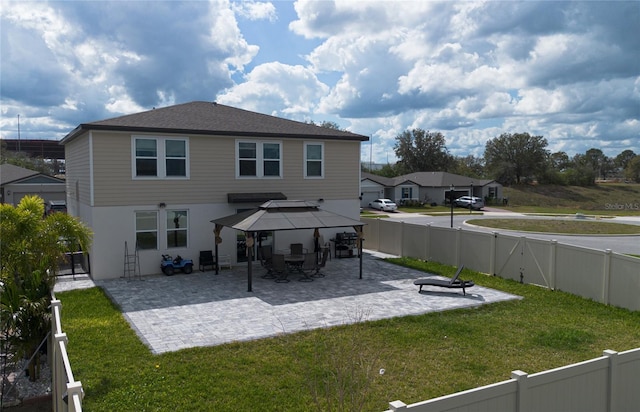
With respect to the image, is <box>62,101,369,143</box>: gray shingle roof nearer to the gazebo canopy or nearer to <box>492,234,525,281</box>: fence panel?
the gazebo canopy

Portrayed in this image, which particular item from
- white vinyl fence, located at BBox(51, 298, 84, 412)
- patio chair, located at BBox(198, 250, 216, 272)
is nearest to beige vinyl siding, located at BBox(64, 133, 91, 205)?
patio chair, located at BBox(198, 250, 216, 272)

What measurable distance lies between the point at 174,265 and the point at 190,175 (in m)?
3.28

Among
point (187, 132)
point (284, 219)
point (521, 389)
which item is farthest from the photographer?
point (187, 132)

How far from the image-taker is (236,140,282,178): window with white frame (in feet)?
60.7

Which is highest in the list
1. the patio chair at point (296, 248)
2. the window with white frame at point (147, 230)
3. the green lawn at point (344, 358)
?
the window with white frame at point (147, 230)

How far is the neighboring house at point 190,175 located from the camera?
16188 mm

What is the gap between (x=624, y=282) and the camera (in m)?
12.3

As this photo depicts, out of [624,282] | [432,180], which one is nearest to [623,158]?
[432,180]

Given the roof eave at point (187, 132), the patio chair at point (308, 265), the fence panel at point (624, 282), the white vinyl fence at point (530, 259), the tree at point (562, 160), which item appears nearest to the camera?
the fence panel at point (624, 282)

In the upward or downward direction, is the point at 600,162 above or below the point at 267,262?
above

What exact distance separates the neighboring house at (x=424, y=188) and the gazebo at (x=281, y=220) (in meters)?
38.1

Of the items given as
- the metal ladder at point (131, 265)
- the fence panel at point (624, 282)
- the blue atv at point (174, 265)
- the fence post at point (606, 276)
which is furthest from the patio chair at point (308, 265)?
the fence panel at point (624, 282)

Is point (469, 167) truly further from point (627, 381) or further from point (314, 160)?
point (627, 381)

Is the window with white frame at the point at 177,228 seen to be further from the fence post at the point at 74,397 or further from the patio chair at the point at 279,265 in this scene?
the fence post at the point at 74,397
